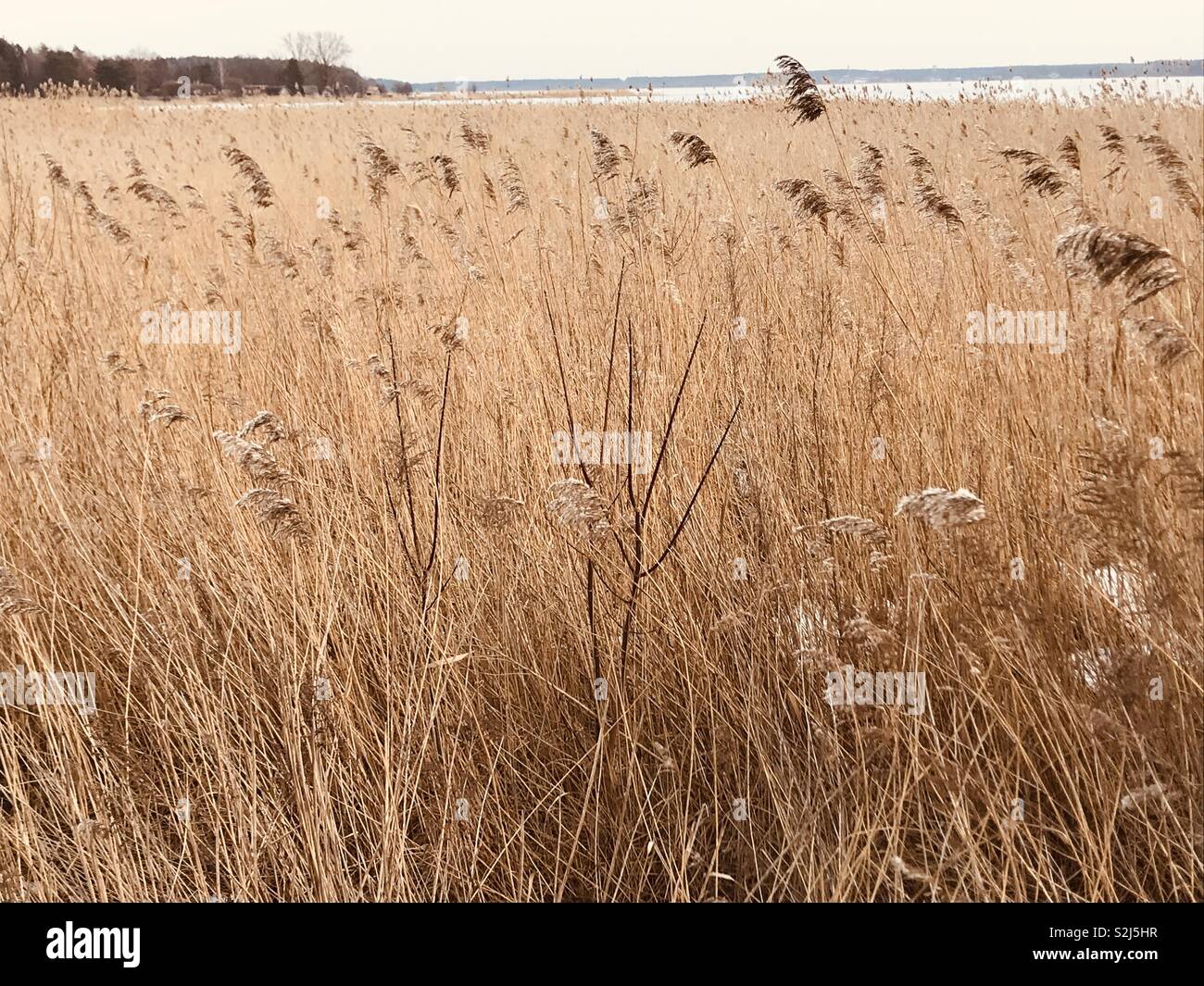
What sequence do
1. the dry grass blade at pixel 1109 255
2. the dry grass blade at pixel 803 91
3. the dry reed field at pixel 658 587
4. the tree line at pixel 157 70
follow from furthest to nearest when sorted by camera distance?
1. the tree line at pixel 157 70
2. the dry grass blade at pixel 803 91
3. the dry reed field at pixel 658 587
4. the dry grass blade at pixel 1109 255

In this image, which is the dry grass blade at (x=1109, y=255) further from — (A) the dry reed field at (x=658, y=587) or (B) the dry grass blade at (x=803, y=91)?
(B) the dry grass blade at (x=803, y=91)

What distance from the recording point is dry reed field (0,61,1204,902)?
4.65ft

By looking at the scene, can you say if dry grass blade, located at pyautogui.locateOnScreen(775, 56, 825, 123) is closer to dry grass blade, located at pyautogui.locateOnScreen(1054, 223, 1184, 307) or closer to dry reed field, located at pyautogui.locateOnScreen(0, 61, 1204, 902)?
dry reed field, located at pyautogui.locateOnScreen(0, 61, 1204, 902)

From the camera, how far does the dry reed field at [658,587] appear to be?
1.42 m

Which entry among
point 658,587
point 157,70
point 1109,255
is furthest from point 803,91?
point 157,70

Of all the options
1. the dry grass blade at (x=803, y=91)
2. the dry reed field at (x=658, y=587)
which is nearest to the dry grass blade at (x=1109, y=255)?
the dry reed field at (x=658, y=587)

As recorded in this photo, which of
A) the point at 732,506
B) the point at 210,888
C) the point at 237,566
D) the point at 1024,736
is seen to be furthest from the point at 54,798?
the point at 1024,736

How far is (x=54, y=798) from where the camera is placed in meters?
1.68

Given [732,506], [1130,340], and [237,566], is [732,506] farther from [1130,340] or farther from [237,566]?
[237,566]

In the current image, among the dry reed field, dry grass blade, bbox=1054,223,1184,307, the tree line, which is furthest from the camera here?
the tree line

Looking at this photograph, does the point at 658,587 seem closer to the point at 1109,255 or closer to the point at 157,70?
the point at 1109,255

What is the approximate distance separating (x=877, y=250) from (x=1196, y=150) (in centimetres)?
92

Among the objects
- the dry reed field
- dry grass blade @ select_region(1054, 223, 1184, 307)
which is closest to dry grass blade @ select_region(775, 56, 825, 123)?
the dry reed field

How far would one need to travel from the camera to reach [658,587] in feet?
5.94
